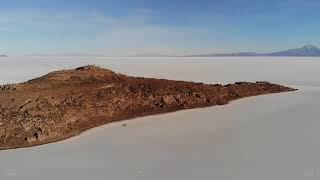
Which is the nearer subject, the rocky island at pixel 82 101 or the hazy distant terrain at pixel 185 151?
the hazy distant terrain at pixel 185 151

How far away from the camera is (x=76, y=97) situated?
9.48 meters

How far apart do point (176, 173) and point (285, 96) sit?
8.62 m

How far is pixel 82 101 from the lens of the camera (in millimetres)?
9312

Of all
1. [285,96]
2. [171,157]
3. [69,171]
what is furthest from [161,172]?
[285,96]

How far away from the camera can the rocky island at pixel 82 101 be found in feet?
24.4

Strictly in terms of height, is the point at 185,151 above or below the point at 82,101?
below

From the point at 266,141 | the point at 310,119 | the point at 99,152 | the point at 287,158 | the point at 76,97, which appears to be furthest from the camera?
the point at 76,97

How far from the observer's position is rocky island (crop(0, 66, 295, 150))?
7.44m

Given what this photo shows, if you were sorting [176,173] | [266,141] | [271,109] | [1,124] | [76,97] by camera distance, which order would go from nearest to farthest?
1. [176,173]
2. [266,141]
3. [1,124]
4. [76,97]
5. [271,109]

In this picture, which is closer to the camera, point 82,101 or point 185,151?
point 185,151

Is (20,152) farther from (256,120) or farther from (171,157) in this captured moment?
(256,120)

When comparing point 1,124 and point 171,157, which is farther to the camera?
point 1,124

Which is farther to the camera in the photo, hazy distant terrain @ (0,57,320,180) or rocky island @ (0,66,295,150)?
rocky island @ (0,66,295,150)

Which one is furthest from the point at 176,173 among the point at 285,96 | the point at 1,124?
the point at 285,96
